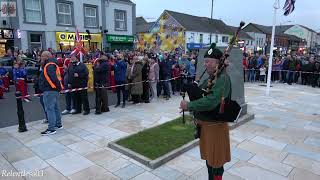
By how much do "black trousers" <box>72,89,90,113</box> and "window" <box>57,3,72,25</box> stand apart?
49.6 feet

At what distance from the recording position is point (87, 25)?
77.2ft

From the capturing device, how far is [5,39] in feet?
62.6

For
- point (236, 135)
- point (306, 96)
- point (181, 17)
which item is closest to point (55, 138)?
point (236, 135)

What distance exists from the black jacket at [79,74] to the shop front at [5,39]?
13.0 m

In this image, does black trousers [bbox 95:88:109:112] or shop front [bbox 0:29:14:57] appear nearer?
black trousers [bbox 95:88:109:112]

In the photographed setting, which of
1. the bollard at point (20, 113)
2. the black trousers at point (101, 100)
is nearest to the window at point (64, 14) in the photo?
the black trousers at point (101, 100)

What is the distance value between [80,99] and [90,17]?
1682 centimetres

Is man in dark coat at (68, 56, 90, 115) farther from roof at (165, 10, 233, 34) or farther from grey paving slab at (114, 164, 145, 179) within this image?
roof at (165, 10, 233, 34)

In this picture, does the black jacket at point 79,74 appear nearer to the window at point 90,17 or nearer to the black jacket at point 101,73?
the black jacket at point 101,73

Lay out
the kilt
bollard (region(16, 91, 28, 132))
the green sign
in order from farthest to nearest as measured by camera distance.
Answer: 1. the green sign
2. bollard (region(16, 91, 28, 132))
3. the kilt

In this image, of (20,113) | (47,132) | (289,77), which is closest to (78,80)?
(20,113)

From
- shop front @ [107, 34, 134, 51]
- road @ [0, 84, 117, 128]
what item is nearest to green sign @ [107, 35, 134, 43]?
shop front @ [107, 34, 134, 51]

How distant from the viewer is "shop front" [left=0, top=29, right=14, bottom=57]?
18.6 metres

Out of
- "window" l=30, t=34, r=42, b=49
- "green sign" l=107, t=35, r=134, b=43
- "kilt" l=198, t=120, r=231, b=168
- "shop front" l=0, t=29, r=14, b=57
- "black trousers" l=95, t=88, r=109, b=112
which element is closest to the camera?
"kilt" l=198, t=120, r=231, b=168
